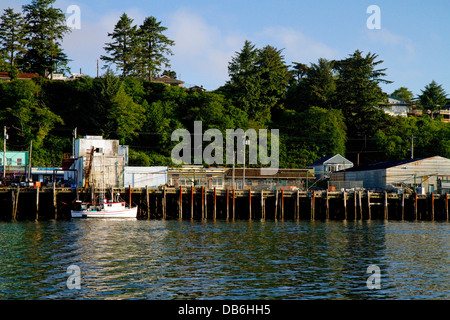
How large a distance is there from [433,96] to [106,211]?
377ft

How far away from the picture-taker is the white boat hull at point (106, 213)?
6750cm

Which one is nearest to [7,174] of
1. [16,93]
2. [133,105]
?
[16,93]

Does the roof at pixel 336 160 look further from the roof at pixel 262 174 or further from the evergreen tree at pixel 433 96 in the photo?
the evergreen tree at pixel 433 96

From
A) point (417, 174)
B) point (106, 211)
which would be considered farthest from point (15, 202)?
point (417, 174)

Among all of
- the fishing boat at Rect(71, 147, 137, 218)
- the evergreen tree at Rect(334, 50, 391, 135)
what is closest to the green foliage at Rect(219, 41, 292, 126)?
the evergreen tree at Rect(334, 50, 391, 135)

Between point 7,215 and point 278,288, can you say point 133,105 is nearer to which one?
point 7,215

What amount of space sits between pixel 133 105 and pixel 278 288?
3306 inches

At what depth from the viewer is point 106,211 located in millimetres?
67875

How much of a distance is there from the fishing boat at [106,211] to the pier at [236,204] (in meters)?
1.63

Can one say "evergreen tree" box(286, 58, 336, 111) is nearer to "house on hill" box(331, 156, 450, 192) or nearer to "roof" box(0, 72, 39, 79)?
"house on hill" box(331, 156, 450, 192)

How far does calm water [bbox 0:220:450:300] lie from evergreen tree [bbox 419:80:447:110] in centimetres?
10205

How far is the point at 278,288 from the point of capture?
27.5 meters

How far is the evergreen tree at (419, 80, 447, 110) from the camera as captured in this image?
5955 inches

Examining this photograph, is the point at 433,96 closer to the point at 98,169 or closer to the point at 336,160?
the point at 336,160
